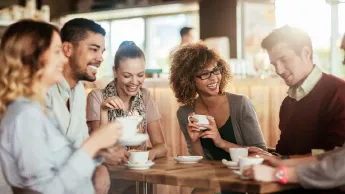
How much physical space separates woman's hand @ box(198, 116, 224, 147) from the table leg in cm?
42

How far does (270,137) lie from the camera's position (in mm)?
5336

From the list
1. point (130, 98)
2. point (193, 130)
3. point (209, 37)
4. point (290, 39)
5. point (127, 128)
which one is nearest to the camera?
point (127, 128)

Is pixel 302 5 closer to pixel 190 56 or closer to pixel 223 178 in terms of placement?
pixel 190 56

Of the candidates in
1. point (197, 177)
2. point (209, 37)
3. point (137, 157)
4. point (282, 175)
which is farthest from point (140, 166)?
point (209, 37)

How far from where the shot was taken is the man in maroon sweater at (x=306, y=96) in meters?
2.53

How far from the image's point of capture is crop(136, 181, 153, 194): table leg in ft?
9.07

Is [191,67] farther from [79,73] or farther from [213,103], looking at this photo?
[79,73]

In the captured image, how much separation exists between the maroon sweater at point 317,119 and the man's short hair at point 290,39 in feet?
0.57

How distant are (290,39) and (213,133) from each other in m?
0.66

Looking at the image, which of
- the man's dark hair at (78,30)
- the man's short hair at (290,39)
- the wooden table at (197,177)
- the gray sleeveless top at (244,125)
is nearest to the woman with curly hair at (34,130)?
the wooden table at (197,177)

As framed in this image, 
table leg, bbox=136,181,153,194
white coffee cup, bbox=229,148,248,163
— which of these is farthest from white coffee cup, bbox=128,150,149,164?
white coffee cup, bbox=229,148,248,163

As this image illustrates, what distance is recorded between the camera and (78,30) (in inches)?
115

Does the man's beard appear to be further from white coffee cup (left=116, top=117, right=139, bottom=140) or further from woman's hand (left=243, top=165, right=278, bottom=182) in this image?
woman's hand (left=243, top=165, right=278, bottom=182)

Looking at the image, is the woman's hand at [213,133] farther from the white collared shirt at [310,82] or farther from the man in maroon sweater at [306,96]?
the white collared shirt at [310,82]
